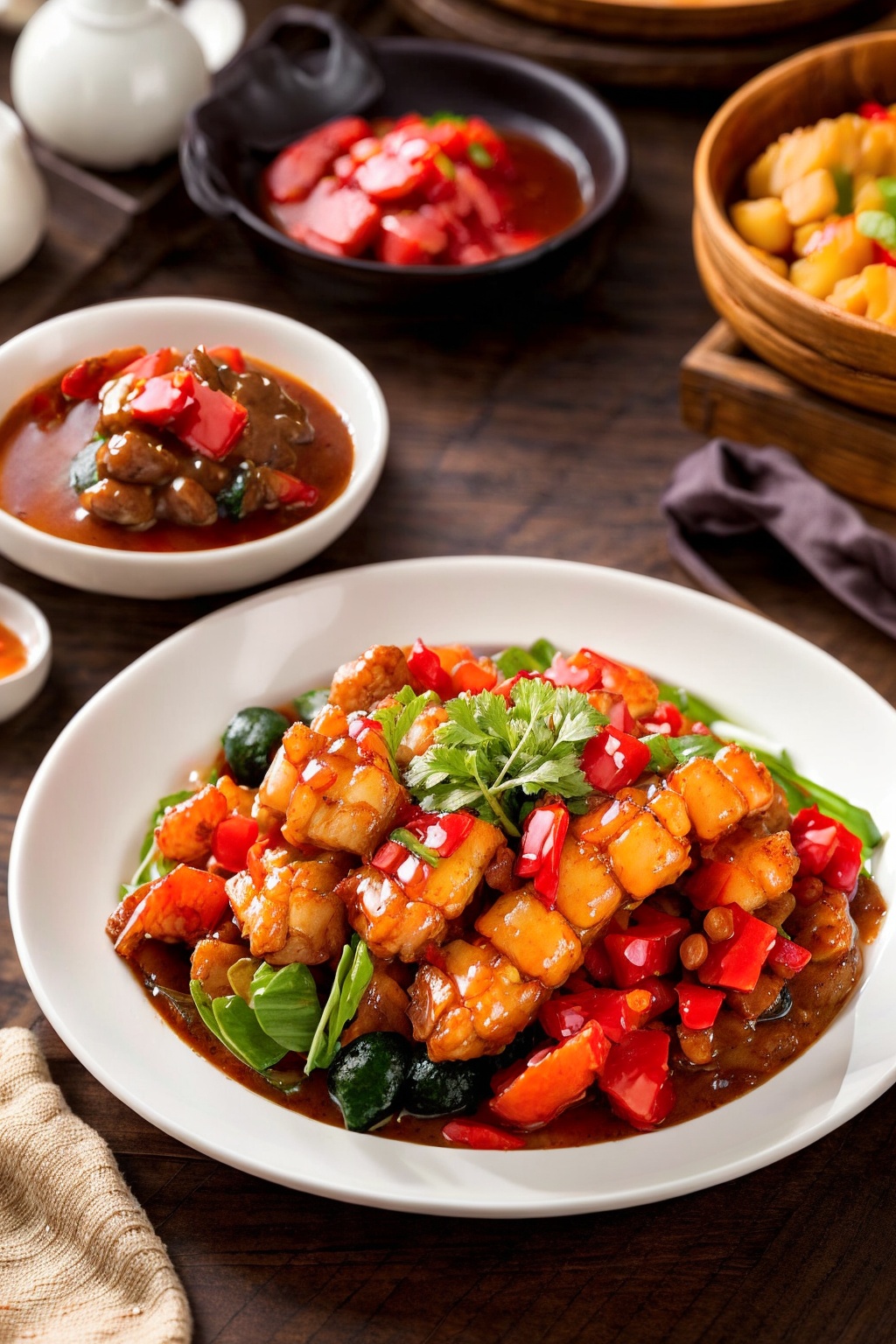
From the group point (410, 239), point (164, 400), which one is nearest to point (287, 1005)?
point (164, 400)

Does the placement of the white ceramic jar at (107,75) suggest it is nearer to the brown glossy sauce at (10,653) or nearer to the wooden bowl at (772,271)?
the wooden bowl at (772,271)

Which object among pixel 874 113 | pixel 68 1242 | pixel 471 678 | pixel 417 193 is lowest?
pixel 68 1242

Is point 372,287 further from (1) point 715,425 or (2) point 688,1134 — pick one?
(2) point 688,1134

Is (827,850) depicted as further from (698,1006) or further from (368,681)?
(368,681)

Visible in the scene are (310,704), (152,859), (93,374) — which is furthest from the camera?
(93,374)

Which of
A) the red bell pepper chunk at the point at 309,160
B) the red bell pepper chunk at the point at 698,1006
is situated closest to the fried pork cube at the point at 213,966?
the red bell pepper chunk at the point at 698,1006

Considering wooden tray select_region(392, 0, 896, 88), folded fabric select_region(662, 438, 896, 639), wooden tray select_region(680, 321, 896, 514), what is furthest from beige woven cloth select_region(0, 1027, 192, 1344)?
wooden tray select_region(392, 0, 896, 88)

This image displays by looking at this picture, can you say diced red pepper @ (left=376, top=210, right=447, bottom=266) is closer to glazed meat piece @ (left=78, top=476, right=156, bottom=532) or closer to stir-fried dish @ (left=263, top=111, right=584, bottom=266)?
stir-fried dish @ (left=263, top=111, right=584, bottom=266)
